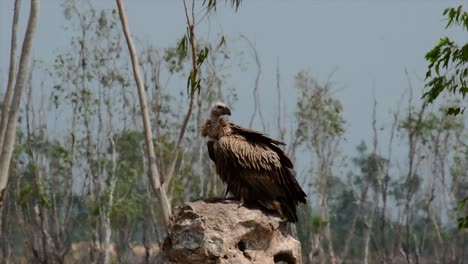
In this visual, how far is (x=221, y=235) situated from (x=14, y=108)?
3.44 metres

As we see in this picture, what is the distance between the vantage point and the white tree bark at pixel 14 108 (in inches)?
366

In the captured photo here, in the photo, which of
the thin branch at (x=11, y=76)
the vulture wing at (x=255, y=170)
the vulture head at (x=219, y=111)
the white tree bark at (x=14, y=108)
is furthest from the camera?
the thin branch at (x=11, y=76)

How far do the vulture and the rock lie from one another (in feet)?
0.55

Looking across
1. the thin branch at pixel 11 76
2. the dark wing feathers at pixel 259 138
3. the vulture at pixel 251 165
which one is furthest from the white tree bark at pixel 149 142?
the thin branch at pixel 11 76

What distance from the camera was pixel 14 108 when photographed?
9.30m

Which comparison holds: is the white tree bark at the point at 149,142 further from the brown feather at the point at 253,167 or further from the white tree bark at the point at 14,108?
the white tree bark at the point at 14,108

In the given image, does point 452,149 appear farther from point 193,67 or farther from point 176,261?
point 176,261

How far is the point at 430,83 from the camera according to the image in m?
7.51

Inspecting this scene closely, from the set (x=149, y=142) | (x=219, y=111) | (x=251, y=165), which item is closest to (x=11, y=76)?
(x=149, y=142)

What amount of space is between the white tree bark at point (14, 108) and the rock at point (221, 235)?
114 inches

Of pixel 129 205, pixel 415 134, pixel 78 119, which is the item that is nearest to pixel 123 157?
pixel 129 205

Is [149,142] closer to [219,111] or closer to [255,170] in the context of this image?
[219,111]

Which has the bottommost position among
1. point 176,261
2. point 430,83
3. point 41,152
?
point 176,261

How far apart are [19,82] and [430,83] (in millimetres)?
4185
